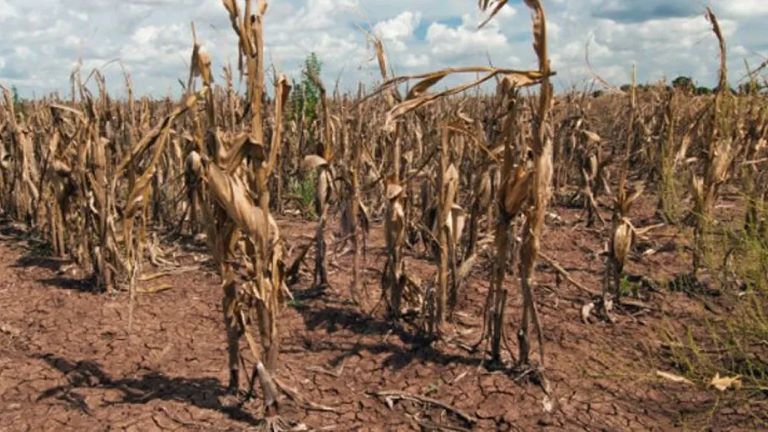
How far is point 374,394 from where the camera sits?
2941 mm

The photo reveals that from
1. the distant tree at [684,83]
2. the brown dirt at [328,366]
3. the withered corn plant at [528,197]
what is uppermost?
the distant tree at [684,83]

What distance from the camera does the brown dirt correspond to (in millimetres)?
2732

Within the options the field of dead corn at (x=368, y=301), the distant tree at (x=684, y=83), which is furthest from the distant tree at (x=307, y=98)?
the distant tree at (x=684, y=83)

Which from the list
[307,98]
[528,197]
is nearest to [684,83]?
[307,98]

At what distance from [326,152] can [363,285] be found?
0.88 m

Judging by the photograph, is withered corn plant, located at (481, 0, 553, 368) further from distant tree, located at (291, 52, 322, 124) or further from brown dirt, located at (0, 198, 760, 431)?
distant tree, located at (291, 52, 322, 124)

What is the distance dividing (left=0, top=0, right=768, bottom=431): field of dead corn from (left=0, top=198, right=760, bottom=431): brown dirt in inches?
0.5

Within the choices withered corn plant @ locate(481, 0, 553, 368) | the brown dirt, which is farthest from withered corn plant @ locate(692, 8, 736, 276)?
withered corn plant @ locate(481, 0, 553, 368)

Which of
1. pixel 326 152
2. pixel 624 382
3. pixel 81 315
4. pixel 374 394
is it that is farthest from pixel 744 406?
pixel 81 315

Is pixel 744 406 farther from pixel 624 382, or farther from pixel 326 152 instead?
pixel 326 152

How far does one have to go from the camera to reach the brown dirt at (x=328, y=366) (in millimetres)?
2732

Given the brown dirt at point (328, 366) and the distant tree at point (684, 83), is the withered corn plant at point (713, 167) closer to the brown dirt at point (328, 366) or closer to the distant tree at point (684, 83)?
the brown dirt at point (328, 366)

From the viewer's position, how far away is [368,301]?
378 cm

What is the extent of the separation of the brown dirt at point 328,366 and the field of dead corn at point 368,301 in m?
0.01
